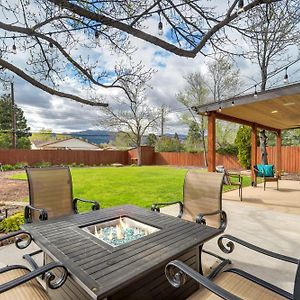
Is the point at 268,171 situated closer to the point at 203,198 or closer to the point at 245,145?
the point at 203,198

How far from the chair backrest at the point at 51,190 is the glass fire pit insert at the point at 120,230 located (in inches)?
40.6

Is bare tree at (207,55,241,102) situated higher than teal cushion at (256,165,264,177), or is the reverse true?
bare tree at (207,55,241,102)

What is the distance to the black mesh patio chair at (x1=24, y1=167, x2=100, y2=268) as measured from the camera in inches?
112

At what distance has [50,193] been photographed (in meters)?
3.02

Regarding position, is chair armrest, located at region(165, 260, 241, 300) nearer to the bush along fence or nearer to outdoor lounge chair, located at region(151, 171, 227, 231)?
outdoor lounge chair, located at region(151, 171, 227, 231)

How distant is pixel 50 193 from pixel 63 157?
17.8 meters

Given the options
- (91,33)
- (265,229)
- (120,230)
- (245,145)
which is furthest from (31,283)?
(245,145)

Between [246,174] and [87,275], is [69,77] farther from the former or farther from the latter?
[246,174]

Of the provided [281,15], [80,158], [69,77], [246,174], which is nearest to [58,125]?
[80,158]

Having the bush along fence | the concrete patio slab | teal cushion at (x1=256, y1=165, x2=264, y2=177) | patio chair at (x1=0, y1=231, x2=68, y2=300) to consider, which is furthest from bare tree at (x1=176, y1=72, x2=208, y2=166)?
patio chair at (x1=0, y1=231, x2=68, y2=300)

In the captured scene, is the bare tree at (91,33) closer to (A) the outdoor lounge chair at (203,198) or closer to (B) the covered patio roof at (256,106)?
(A) the outdoor lounge chair at (203,198)

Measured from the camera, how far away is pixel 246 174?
462 inches

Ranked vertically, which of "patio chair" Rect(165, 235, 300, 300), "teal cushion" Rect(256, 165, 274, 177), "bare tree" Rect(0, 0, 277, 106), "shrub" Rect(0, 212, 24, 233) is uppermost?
"bare tree" Rect(0, 0, 277, 106)

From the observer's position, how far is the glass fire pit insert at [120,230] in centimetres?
195
